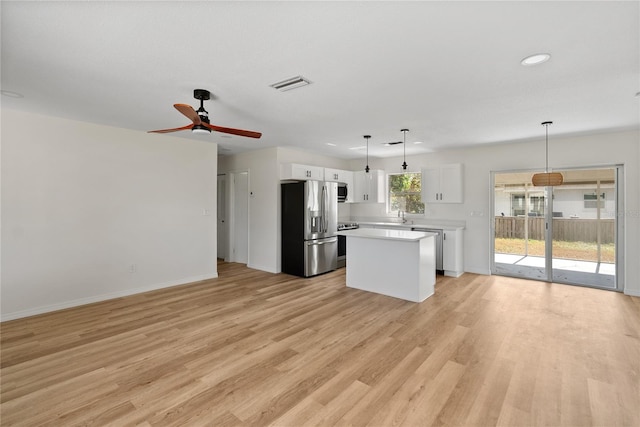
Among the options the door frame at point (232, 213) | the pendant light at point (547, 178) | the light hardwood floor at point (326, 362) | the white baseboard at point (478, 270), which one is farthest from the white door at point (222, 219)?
the pendant light at point (547, 178)

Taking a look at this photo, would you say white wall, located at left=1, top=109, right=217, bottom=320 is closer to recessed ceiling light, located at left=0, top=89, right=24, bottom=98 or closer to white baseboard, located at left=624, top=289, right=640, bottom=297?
recessed ceiling light, located at left=0, top=89, right=24, bottom=98

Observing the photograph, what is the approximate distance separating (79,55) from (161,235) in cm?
325

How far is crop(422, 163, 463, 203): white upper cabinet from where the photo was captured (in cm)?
618

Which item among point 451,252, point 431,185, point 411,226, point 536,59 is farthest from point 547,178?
point 536,59

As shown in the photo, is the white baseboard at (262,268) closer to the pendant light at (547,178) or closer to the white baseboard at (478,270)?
the white baseboard at (478,270)

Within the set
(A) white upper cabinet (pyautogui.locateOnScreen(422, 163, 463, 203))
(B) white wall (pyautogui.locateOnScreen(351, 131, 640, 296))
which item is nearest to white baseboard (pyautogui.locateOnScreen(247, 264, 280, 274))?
(B) white wall (pyautogui.locateOnScreen(351, 131, 640, 296))

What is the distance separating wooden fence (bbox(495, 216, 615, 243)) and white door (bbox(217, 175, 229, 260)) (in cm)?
616

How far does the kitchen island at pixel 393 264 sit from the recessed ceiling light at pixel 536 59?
2.44 m

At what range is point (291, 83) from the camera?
282 centimetres

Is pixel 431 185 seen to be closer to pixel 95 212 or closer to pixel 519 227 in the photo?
pixel 519 227

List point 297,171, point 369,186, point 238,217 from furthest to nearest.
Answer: point 369,186 < point 238,217 < point 297,171

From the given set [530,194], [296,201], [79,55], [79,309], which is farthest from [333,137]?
[79,309]

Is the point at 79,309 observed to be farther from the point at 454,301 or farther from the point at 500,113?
the point at 500,113

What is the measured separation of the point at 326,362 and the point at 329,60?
2633mm
